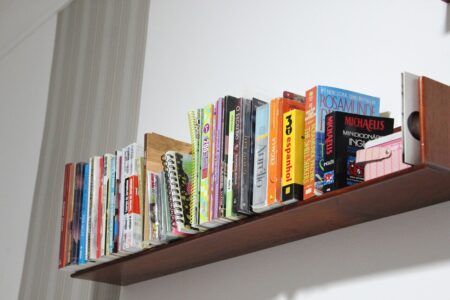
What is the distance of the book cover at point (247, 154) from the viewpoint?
1.58 m

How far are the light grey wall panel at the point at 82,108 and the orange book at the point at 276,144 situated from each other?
109cm

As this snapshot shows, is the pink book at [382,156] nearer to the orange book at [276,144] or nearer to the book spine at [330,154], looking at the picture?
the book spine at [330,154]

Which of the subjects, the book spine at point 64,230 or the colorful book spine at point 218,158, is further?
the book spine at point 64,230

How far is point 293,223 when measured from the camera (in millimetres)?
1604

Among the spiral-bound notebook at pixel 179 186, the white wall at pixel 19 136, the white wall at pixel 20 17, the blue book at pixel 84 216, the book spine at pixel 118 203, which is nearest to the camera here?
the spiral-bound notebook at pixel 179 186

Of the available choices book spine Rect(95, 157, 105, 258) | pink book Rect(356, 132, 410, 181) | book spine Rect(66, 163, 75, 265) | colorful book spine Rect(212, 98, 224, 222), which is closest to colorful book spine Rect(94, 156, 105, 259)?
book spine Rect(95, 157, 105, 258)

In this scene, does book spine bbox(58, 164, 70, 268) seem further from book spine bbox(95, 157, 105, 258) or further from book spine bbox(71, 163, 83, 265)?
book spine bbox(95, 157, 105, 258)

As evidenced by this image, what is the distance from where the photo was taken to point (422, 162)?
4.04ft

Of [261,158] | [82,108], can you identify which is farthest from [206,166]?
[82,108]

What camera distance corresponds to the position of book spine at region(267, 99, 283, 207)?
151 centimetres

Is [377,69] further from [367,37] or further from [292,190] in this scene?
[292,190]

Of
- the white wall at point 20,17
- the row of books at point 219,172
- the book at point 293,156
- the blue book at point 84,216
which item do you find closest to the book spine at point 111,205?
the row of books at point 219,172

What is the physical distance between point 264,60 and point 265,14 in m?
0.14

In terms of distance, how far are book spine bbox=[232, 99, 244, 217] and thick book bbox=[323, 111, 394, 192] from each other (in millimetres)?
226
